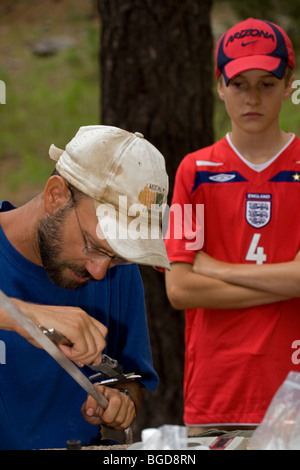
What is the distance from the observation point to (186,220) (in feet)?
9.79

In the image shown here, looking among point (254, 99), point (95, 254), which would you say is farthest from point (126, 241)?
point (254, 99)

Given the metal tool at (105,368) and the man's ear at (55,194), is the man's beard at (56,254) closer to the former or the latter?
the man's ear at (55,194)

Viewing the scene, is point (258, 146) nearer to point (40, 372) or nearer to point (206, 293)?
point (206, 293)

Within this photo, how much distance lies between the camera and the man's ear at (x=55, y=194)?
2.14 meters

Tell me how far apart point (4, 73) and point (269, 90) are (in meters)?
9.65

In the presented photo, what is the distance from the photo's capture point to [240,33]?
3018mm

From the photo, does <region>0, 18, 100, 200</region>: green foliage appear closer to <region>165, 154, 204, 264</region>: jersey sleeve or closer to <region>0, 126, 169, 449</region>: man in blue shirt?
<region>165, 154, 204, 264</region>: jersey sleeve

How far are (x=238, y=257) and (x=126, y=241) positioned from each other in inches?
36.9

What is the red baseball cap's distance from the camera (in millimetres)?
2955

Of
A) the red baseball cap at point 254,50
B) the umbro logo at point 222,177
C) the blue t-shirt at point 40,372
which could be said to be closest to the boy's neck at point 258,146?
the umbro logo at point 222,177

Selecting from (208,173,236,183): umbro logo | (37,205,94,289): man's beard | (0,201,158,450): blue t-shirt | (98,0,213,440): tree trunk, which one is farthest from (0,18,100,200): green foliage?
(37,205,94,289): man's beard
